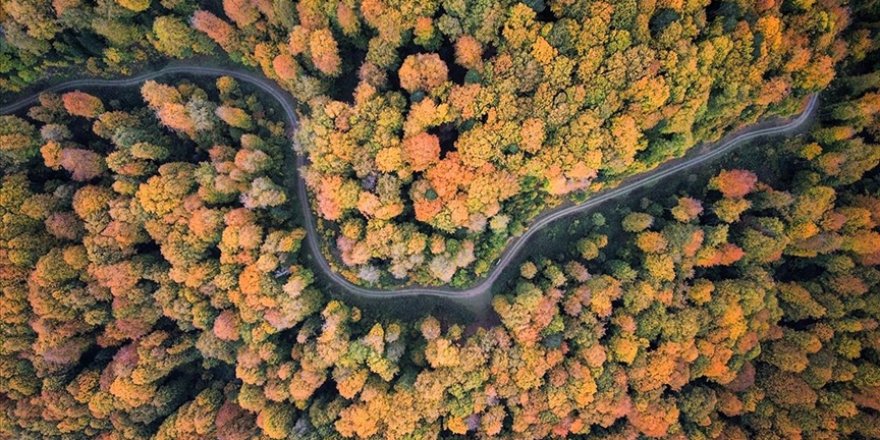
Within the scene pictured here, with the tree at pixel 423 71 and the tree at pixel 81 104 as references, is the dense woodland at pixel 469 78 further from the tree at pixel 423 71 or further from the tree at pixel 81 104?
the tree at pixel 81 104

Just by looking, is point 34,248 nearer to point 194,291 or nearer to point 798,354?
point 194,291

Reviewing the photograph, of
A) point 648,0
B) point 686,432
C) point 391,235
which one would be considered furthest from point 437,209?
point 686,432

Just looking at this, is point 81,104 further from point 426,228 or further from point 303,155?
point 426,228

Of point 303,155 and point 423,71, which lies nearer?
point 423,71

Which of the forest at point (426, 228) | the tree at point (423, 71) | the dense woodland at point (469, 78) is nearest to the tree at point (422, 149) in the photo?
the dense woodland at point (469, 78)

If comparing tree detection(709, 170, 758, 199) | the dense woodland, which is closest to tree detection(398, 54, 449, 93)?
the dense woodland

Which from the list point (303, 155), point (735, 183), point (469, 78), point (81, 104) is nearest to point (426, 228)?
point (303, 155)

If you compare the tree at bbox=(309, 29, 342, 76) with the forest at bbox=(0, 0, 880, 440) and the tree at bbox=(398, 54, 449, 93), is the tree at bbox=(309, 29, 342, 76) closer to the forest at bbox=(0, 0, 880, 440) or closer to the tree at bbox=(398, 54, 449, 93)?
the forest at bbox=(0, 0, 880, 440)

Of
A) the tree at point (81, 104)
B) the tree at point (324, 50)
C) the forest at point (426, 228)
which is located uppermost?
the tree at point (324, 50)
